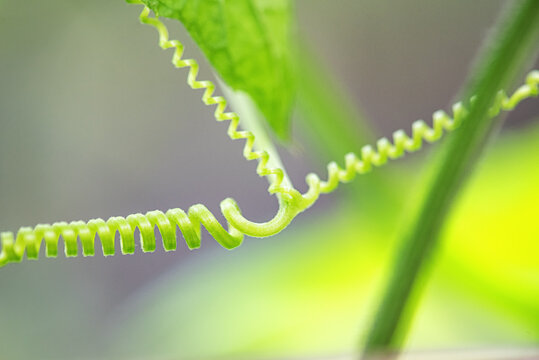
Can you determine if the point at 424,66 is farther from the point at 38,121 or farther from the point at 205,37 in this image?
the point at 205,37

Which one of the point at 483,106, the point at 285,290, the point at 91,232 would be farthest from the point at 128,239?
the point at 285,290

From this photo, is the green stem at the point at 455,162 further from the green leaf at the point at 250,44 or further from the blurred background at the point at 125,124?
the blurred background at the point at 125,124

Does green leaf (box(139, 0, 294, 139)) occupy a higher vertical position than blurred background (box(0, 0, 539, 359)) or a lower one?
higher

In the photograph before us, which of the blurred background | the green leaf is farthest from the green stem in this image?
the blurred background

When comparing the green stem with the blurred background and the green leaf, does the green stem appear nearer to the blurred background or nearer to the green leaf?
the green leaf

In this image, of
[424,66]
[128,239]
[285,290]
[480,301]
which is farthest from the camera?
[424,66]

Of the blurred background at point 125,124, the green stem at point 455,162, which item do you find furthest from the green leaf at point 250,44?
the blurred background at point 125,124

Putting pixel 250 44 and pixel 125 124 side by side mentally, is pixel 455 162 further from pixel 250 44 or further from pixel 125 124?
pixel 125 124
